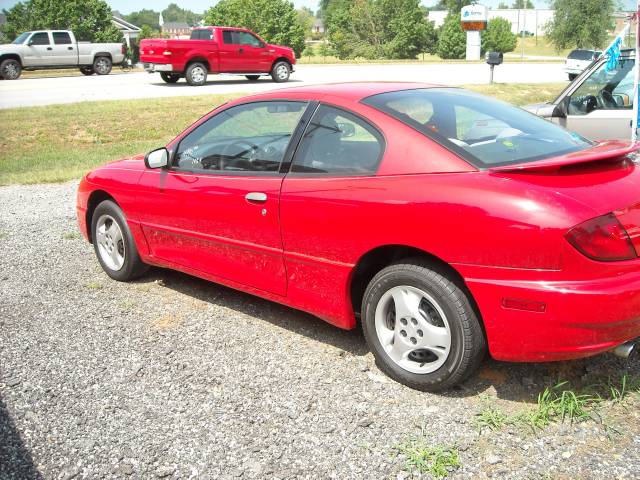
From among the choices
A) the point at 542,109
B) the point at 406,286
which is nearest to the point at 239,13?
the point at 542,109

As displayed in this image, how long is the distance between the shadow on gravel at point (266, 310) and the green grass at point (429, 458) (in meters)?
1.01

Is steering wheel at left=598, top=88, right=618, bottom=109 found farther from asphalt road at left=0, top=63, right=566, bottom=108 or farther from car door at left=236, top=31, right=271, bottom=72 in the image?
car door at left=236, top=31, right=271, bottom=72

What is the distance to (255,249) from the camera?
397 centimetres

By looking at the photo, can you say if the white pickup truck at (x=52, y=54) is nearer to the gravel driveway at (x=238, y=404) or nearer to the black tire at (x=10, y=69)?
the black tire at (x=10, y=69)

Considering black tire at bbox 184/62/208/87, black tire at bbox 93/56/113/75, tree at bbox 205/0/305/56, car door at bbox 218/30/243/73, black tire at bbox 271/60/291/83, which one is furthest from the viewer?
tree at bbox 205/0/305/56

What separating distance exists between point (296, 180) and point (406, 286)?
2.98 feet

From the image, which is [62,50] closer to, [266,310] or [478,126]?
[266,310]

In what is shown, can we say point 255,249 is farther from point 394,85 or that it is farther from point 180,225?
point 394,85

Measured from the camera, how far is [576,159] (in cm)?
304

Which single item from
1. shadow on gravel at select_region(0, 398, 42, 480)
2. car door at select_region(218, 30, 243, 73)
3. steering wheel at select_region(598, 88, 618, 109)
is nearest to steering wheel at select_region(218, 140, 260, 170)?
shadow on gravel at select_region(0, 398, 42, 480)

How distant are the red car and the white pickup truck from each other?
24.5 metres

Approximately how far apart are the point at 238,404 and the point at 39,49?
90.1 feet

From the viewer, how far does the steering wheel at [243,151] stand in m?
4.13

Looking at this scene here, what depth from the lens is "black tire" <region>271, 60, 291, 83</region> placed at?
76.5 feet
